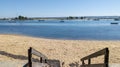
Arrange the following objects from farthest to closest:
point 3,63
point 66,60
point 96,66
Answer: point 66,60 < point 3,63 < point 96,66

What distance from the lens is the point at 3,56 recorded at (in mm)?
10508

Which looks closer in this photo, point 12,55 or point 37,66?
point 37,66

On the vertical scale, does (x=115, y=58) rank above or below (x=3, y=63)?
below

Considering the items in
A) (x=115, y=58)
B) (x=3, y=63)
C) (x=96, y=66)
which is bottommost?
(x=115, y=58)

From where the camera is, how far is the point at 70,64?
369 inches

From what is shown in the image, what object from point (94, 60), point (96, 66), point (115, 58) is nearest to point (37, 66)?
point (96, 66)

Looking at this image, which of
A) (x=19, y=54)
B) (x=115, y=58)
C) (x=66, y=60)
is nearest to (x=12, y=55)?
(x=19, y=54)

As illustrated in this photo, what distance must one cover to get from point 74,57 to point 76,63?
1.23 m

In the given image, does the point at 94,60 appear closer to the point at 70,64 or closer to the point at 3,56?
the point at 70,64

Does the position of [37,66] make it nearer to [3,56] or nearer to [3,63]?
[3,63]

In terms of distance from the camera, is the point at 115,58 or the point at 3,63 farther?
the point at 115,58

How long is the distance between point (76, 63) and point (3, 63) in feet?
11.2

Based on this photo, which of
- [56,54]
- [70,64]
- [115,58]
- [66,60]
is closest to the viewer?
[70,64]

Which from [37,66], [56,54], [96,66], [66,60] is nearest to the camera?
[37,66]
